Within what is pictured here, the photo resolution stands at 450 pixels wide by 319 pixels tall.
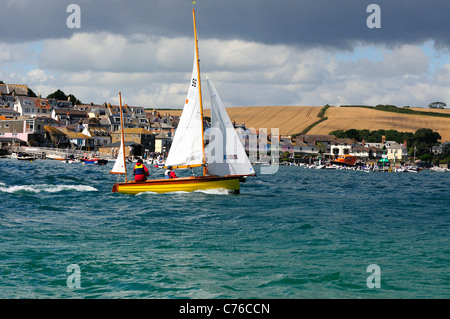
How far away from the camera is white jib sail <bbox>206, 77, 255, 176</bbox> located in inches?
1331

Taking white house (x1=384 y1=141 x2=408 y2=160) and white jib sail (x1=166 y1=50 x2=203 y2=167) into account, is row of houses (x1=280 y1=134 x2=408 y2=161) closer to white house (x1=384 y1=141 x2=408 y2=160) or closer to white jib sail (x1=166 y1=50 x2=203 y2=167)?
white house (x1=384 y1=141 x2=408 y2=160)

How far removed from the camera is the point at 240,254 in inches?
650

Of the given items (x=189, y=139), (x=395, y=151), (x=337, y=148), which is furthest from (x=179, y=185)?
(x=395, y=151)

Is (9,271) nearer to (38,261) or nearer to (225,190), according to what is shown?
(38,261)

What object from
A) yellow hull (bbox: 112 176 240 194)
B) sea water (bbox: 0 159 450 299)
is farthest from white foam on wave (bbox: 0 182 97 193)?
sea water (bbox: 0 159 450 299)

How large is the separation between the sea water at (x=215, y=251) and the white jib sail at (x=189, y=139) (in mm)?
5669

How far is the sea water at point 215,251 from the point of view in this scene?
1283cm

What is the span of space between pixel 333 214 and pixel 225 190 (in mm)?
8728

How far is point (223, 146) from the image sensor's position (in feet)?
111

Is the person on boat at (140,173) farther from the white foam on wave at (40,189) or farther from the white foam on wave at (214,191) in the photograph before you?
the white foam on wave at (40,189)

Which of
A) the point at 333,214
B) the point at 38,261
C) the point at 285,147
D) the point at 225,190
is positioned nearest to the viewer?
the point at 38,261

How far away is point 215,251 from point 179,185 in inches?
655

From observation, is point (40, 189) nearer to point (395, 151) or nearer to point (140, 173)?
point (140, 173)

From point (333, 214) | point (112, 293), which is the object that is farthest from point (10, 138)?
point (112, 293)
